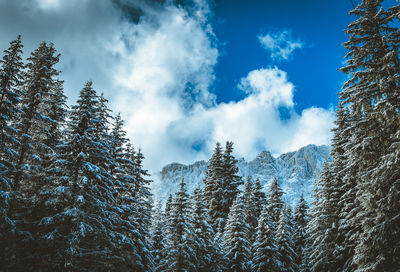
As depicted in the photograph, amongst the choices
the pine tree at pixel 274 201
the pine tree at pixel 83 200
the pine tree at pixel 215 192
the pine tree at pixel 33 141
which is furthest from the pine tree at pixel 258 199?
the pine tree at pixel 33 141

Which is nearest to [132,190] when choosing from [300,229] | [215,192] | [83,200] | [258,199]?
[83,200]

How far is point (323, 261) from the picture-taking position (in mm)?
20234

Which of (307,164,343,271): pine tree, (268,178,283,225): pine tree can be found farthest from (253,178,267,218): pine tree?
(307,164,343,271): pine tree

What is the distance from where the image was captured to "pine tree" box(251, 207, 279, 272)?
74.5 ft

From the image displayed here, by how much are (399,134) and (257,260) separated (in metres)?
17.7

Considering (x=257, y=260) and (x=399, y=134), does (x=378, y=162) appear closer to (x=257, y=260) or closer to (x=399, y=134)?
(x=399, y=134)

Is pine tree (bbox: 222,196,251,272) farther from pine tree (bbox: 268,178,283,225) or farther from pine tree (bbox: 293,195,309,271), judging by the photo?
pine tree (bbox: 268,178,283,225)

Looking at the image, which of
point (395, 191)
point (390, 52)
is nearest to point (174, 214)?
point (395, 191)

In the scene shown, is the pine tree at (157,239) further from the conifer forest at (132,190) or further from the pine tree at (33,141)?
the pine tree at (33,141)

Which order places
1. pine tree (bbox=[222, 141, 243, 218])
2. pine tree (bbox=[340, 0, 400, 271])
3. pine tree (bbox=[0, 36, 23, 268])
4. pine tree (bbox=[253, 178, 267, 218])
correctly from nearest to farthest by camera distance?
pine tree (bbox=[340, 0, 400, 271]) < pine tree (bbox=[0, 36, 23, 268]) < pine tree (bbox=[222, 141, 243, 218]) < pine tree (bbox=[253, 178, 267, 218])

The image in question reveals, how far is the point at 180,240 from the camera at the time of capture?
2069cm

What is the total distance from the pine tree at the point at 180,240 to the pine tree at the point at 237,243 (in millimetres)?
3829

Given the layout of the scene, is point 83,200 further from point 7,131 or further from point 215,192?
point 215,192

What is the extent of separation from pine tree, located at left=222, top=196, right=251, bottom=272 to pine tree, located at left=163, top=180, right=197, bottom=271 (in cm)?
383
